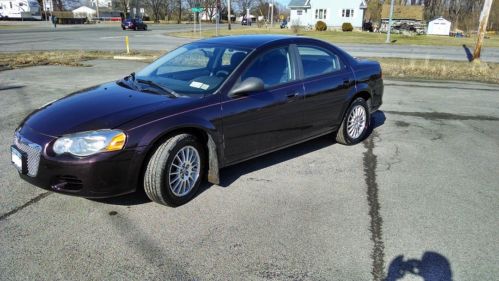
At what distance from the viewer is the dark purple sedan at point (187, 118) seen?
338 centimetres

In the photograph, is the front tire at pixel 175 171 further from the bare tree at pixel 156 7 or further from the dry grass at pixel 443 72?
the bare tree at pixel 156 7

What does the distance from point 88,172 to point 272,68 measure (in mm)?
2310

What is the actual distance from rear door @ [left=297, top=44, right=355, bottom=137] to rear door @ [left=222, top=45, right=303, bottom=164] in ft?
0.61

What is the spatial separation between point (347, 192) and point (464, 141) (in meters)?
3.14

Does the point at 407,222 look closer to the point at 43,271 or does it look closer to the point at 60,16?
the point at 43,271

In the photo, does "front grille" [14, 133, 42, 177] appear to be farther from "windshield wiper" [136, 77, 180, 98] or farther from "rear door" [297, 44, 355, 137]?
"rear door" [297, 44, 355, 137]

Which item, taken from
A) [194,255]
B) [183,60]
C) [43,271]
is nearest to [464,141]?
[183,60]

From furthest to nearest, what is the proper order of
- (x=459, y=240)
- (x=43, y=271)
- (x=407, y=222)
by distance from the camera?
(x=407, y=222)
(x=459, y=240)
(x=43, y=271)

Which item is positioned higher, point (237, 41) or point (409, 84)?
point (237, 41)

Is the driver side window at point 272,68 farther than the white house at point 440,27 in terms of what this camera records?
No

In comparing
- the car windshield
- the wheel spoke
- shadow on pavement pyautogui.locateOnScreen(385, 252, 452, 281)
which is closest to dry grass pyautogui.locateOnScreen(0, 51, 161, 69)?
the car windshield

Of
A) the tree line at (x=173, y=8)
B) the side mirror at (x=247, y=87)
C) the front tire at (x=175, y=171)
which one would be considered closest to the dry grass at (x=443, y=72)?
Result: the side mirror at (x=247, y=87)

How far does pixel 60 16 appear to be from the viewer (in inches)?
2608

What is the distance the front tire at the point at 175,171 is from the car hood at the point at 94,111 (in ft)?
1.27
